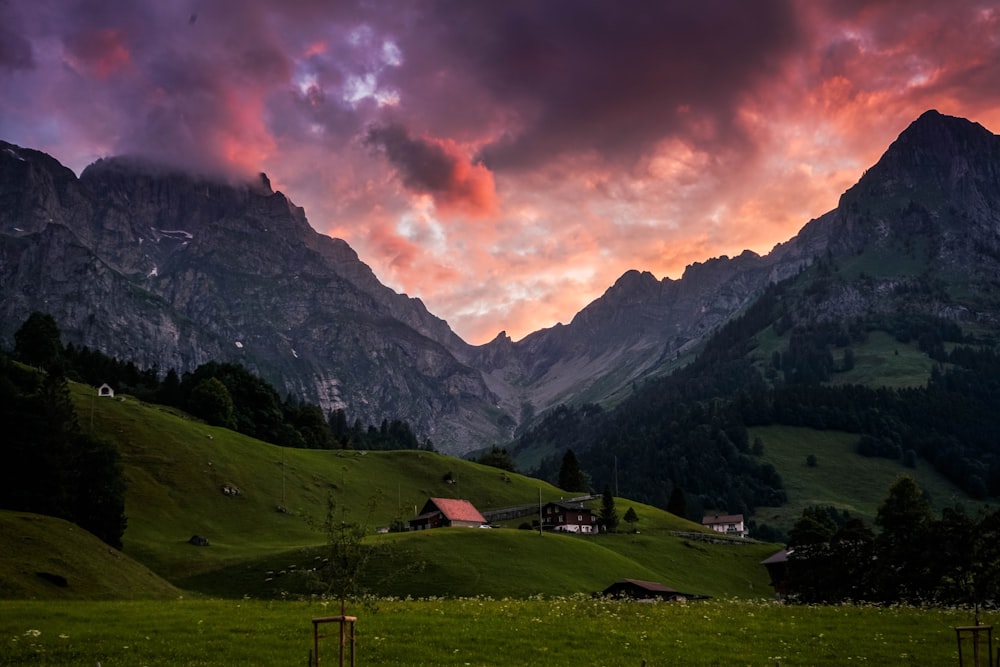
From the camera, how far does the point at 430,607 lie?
46812 mm

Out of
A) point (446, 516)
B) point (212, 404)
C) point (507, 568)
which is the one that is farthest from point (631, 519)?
point (212, 404)

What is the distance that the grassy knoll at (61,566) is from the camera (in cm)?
5616

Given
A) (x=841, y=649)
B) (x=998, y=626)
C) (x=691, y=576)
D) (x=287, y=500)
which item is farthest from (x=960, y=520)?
(x=287, y=500)

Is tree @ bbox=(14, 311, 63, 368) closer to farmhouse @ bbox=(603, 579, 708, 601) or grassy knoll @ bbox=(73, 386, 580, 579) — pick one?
grassy knoll @ bbox=(73, 386, 580, 579)

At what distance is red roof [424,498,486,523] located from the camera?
13525 cm

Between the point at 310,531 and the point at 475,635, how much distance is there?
9397 cm

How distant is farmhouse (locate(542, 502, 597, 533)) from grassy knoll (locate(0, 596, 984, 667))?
105 m

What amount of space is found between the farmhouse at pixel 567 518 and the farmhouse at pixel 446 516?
53.0 ft

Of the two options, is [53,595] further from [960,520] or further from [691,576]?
[691,576]

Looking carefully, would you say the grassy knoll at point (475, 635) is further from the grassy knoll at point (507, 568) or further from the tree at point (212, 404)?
the tree at point (212, 404)

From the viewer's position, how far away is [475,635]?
36094 mm

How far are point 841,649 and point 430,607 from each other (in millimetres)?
22720

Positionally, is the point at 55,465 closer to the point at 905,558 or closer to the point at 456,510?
the point at 456,510

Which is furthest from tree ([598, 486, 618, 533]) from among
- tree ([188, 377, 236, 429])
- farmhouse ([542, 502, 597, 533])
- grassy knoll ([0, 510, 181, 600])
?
grassy knoll ([0, 510, 181, 600])
